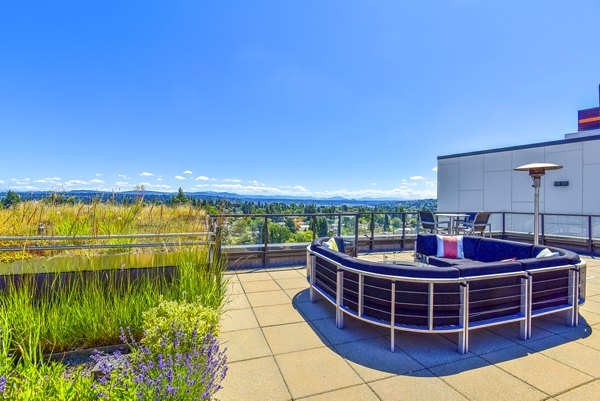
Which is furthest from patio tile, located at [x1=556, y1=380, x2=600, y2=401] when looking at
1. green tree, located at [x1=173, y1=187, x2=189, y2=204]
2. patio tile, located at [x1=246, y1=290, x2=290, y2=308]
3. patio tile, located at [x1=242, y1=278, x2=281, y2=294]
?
green tree, located at [x1=173, y1=187, x2=189, y2=204]

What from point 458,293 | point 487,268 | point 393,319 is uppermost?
point 487,268

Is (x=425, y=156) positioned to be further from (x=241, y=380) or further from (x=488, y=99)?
(x=241, y=380)

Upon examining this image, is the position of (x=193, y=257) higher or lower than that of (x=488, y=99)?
lower

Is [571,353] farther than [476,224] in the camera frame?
No

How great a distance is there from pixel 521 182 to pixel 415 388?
34.4 feet

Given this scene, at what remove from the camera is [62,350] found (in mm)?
2521

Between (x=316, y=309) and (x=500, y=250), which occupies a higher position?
(x=500, y=250)

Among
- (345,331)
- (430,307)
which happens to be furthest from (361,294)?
(430,307)

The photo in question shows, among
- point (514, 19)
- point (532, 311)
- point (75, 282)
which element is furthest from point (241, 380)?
point (514, 19)

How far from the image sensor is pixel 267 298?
4.30m

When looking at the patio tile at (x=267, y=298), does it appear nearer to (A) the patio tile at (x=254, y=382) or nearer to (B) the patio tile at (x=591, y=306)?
(A) the patio tile at (x=254, y=382)

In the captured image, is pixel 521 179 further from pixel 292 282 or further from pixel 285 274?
pixel 292 282

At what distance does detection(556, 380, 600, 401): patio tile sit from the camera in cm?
205

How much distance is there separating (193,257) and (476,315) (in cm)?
308
